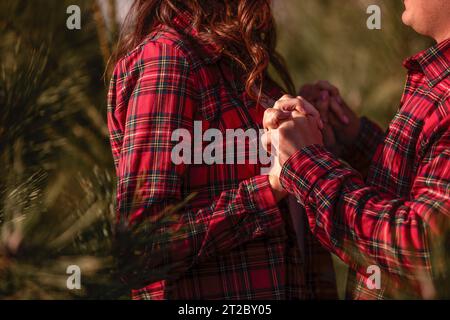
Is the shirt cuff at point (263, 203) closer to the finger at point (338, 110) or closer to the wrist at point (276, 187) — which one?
the wrist at point (276, 187)

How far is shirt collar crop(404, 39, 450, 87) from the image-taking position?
101 cm

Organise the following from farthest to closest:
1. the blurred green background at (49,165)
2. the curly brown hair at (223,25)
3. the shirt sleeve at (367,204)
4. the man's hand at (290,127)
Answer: the curly brown hair at (223,25)
the man's hand at (290,127)
the shirt sleeve at (367,204)
the blurred green background at (49,165)

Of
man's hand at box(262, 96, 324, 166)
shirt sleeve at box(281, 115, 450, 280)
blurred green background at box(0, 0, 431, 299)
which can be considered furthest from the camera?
man's hand at box(262, 96, 324, 166)

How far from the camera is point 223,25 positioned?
3.77 ft

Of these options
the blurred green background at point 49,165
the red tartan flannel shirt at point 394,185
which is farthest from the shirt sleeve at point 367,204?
the blurred green background at point 49,165

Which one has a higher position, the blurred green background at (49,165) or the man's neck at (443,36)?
the man's neck at (443,36)

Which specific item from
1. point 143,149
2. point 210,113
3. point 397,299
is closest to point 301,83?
point 210,113

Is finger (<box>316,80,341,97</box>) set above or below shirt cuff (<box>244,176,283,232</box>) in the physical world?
above

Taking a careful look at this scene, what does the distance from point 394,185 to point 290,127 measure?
0.17 m

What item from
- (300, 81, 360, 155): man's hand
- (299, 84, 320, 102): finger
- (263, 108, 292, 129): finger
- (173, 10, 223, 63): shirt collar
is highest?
(173, 10, 223, 63): shirt collar

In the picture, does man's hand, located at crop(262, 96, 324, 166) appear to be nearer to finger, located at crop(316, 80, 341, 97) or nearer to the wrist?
the wrist

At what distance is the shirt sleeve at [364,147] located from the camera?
4.31 ft

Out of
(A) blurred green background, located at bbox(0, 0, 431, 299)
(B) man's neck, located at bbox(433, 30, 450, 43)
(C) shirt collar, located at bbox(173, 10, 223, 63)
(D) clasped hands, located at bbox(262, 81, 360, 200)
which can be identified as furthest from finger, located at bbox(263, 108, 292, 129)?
(A) blurred green background, located at bbox(0, 0, 431, 299)

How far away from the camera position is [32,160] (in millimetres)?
557
